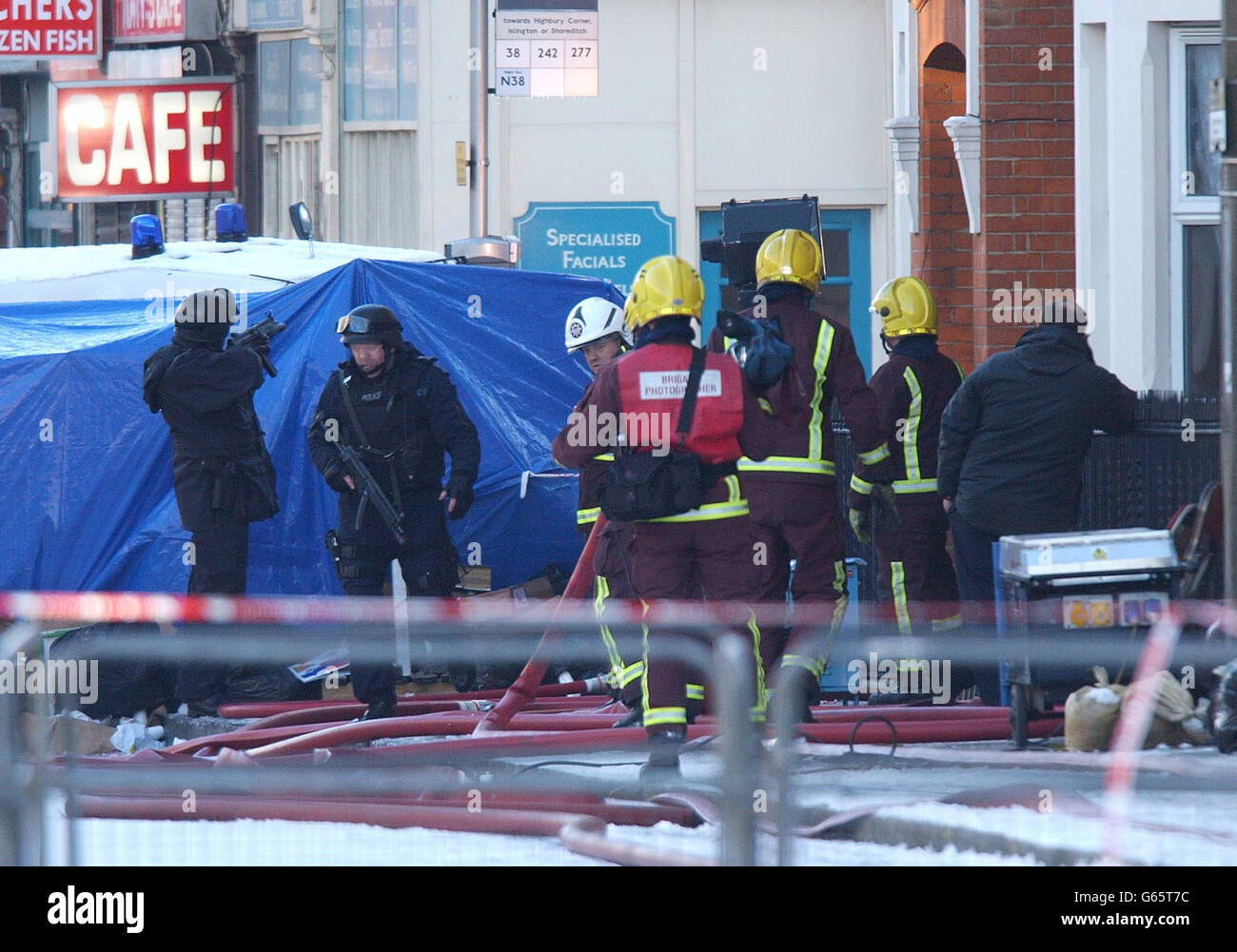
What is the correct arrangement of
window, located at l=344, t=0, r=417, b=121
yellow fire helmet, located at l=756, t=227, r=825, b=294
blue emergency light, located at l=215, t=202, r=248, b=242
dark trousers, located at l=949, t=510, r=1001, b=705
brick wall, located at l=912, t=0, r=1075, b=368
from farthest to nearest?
1. window, located at l=344, t=0, r=417, b=121
2. blue emergency light, located at l=215, t=202, r=248, b=242
3. brick wall, located at l=912, t=0, r=1075, b=368
4. dark trousers, located at l=949, t=510, r=1001, b=705
5. yellow fire helmet, located at l=756, t=227, r=825, b=294

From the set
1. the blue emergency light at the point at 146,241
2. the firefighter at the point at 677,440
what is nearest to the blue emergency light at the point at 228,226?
the blue emergency light at the point at 146,241

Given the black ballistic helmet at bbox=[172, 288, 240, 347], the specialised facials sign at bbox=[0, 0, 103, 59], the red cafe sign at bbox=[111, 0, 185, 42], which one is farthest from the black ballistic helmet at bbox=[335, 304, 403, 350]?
the specialised facials sign at bbox=[0, 0, 103, 59]

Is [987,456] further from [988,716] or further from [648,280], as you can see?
[648,280]

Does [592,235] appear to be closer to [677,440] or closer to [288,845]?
[677,440]

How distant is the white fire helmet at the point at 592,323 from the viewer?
29.1ft

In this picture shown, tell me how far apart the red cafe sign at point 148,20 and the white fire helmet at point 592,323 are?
1299cm

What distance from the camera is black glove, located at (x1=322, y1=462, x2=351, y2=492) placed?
9.25m

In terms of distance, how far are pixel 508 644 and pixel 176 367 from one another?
→ 5349 mm

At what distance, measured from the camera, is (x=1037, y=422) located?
824 cm

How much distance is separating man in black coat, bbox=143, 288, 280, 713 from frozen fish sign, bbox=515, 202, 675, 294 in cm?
723

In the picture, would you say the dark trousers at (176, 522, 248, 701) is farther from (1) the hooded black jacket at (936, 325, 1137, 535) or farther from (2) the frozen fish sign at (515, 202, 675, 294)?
(2) the frozen fish sign at (515, 202, 675, 294)

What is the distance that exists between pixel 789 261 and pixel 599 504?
1312 mm

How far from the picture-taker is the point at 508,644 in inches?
186

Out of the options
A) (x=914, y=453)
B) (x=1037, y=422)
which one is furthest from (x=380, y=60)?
(x=1037, y=422)
